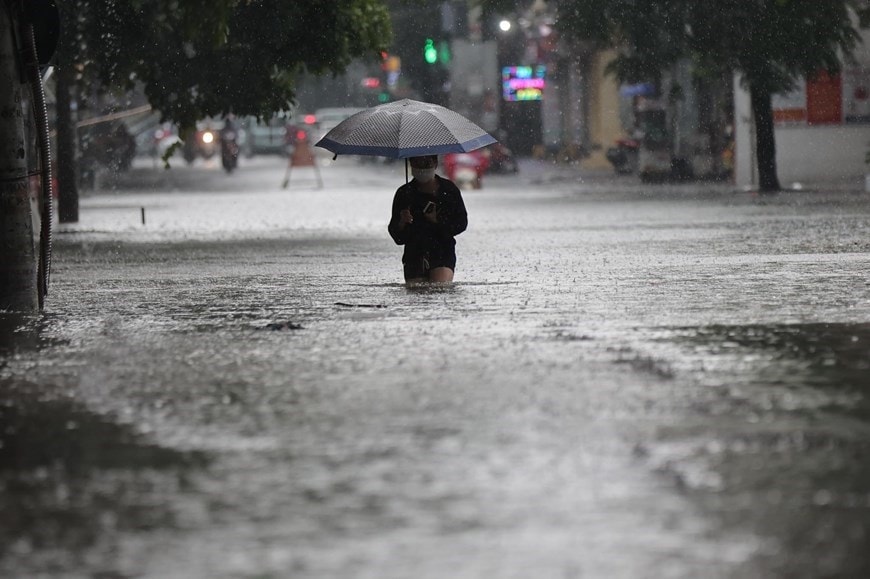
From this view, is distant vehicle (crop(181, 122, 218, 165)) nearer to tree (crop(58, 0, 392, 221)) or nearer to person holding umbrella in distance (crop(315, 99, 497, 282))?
tree (crop(58, 0, 392, 221))

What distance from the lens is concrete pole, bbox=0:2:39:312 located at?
527 inches

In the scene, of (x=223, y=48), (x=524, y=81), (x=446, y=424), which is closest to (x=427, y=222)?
(x=446, y=424)

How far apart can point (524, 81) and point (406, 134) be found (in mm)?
58479

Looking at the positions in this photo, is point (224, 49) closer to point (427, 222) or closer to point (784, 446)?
point (427, 222)

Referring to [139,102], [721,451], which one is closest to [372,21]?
[721,451]

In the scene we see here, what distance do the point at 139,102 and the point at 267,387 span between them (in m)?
80.6

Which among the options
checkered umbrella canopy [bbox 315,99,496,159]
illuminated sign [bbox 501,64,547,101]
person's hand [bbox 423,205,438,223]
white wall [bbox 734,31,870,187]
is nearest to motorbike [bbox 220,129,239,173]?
illuminated sign [bbox 501,64,547,101]

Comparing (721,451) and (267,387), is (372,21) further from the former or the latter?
(721,451)

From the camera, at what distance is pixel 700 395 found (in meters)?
8.23

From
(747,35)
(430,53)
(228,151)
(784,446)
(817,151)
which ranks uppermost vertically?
(430,53)

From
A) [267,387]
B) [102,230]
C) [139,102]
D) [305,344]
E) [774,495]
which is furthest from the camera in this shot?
[139,102]

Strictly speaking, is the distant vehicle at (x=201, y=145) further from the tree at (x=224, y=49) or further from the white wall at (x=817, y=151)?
the tree at (x=224, y=49)

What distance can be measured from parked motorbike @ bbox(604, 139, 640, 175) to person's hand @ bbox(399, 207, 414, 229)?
126ft

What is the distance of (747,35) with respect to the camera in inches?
1419
